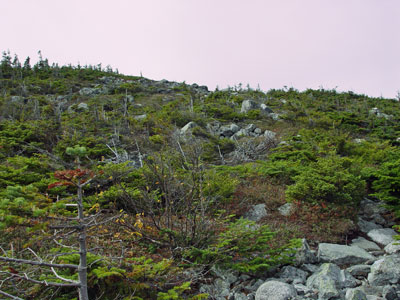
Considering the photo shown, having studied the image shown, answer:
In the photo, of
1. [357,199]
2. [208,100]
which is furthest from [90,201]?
[208,100]

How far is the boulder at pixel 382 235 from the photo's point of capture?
5362mm

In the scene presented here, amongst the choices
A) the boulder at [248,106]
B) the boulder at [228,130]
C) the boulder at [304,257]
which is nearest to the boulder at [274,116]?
the boulder at [248,106]

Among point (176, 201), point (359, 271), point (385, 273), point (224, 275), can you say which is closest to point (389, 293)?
point (385, 273)

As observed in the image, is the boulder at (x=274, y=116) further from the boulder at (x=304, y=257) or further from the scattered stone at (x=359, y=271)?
the scattered stone at (x=359, y=271)

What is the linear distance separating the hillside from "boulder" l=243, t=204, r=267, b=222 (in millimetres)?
24

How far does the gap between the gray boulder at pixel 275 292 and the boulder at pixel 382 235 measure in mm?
2998

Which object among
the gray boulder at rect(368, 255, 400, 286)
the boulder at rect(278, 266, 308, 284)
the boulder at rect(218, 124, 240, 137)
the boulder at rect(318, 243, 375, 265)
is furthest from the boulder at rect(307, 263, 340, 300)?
the boulder at rect(218, 124, 240, 137)

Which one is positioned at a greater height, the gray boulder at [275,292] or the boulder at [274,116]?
the boulder at [274,116]

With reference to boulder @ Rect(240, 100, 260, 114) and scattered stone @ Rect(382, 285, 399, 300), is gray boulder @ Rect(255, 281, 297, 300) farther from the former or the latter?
boulder @ Rect(240, 100, 260, 114)

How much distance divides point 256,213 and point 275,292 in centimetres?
299

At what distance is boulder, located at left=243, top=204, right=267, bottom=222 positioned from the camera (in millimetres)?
6292

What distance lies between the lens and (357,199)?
6367 mm

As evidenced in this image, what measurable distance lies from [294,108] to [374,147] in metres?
9.62

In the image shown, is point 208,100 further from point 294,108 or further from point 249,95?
point 294,108
